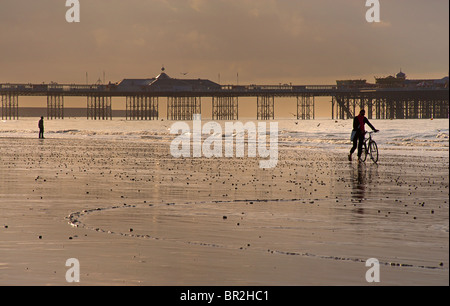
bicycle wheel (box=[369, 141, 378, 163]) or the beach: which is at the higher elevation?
bicycle wheel (box=[369, 141, 378, 163])

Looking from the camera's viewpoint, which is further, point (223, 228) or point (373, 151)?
point (373, 151)

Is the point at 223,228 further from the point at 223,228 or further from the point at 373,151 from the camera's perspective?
the point at 373,151

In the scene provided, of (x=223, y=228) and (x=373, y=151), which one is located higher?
A: (x=373, y=151)

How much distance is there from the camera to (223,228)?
12.3 m

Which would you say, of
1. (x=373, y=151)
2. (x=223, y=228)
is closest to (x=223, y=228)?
(x=223, y=228)

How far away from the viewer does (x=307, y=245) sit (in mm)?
10586

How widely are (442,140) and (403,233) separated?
39906mm

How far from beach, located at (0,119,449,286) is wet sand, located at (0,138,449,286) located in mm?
20

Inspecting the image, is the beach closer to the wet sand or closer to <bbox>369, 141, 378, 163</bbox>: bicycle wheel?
the wet sand

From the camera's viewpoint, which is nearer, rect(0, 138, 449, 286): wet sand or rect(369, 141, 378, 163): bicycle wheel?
rect(0, 138, 449, 286): wet sand

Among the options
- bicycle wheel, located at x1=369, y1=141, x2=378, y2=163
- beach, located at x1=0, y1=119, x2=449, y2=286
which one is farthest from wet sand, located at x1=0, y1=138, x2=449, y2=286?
bicycle wheel, located at x1=369, y1=141, x2=378, y2=163

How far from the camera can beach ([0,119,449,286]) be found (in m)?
8.74
